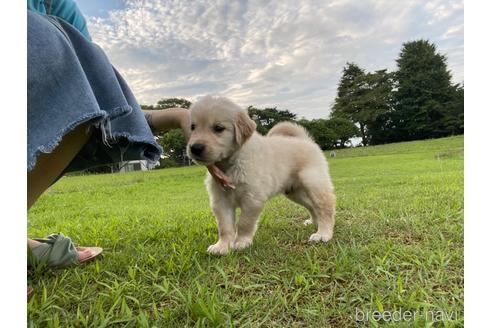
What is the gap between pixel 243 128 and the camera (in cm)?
184

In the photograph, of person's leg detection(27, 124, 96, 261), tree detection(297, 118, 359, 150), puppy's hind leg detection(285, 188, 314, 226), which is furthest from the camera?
tree detection(297, 118, 359, 150)

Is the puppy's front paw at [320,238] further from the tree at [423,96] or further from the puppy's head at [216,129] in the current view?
the tree at [423,96]

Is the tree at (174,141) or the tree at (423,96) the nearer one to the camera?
the tree at (174,141)

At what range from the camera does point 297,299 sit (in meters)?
1.15

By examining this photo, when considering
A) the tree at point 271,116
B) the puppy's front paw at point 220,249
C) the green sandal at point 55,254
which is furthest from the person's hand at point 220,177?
the tree at point 271,116

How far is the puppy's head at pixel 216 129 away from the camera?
1.70m

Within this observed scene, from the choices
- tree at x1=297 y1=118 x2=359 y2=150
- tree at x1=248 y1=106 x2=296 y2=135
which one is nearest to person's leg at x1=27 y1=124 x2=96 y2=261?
tree at x1=248 y1=106 x2=296 y2=135

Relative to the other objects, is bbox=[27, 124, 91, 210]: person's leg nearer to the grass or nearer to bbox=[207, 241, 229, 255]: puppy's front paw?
the grass

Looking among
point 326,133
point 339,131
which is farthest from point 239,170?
point 339,131

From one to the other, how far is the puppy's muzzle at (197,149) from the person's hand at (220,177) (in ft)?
0.37

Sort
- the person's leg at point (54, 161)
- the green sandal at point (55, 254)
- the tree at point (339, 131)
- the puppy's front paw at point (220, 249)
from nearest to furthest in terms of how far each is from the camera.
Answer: the person's leg at point (54, 161) → the green sandal at point (55, 254) → the puppy's front paw at point (220, 249) → the tree at point (339, 131)

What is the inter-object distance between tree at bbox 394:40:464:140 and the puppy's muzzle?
Result: 57.3 feet

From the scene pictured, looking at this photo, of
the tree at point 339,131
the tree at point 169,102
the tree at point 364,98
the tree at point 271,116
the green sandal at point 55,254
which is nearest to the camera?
the green sandal at point 55,254

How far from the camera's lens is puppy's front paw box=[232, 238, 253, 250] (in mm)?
1709
